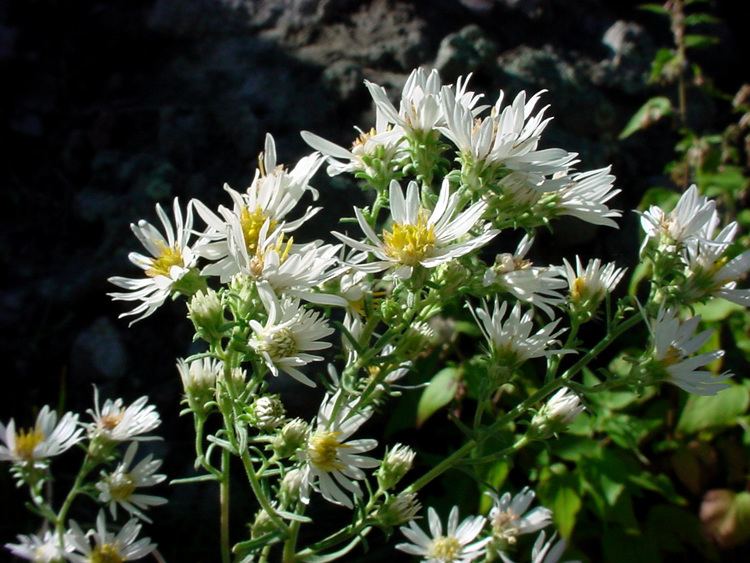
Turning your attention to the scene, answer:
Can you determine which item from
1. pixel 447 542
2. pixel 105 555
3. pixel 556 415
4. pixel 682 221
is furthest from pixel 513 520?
pixel 105 555

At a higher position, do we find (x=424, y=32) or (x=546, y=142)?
(x=424, y=32)

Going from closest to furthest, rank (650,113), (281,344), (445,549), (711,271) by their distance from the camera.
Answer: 1. (281,344)
2. (711,271)
3. (445,549)
4. (650,113)

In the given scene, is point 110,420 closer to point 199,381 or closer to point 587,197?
point 199,381

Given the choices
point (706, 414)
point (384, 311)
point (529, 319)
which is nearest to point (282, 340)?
point (384, 311)

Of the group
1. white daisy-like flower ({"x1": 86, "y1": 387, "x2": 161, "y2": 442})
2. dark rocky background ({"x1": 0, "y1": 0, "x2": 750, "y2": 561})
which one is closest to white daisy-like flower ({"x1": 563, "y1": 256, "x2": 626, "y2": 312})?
white daisy-like flower ({"x1": 86, "y1": 387, "x2": 161, "y2": 442})

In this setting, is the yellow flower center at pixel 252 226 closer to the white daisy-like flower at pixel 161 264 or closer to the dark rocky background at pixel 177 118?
the white daisy-like flower at pixel 161 264

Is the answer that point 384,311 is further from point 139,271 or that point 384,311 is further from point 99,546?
point 139,271
